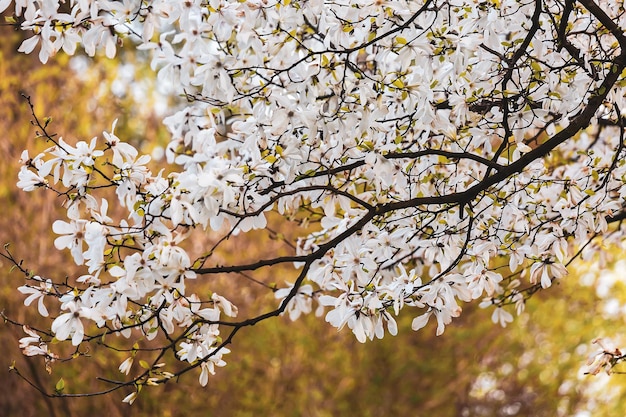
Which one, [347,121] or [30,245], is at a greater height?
[30,245]

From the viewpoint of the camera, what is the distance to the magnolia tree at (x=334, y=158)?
234 cm

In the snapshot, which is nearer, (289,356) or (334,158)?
(334,158)

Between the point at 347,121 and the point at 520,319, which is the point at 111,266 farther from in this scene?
the point at 520,319

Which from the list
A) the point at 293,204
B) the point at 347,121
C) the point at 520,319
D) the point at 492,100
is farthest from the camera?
the point at 520,319

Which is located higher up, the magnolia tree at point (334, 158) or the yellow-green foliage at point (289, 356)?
the yellow-green foliage at point (289, 356)

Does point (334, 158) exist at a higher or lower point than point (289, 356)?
lower

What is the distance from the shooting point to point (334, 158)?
2.79 m

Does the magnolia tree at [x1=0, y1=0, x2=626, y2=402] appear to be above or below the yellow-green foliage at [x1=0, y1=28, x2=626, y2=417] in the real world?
below

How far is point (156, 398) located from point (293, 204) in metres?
3.17

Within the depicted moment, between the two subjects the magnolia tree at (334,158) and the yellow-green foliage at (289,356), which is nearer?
the magnolia tree at (334,158)

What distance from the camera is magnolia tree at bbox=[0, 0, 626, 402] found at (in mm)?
2344

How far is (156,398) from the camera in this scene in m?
5.70

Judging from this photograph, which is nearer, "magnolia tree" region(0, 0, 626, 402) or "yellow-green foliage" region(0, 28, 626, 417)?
"magnolia tree" region(0, 0, 626, 402)

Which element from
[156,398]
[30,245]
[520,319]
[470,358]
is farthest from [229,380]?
[520,319]
